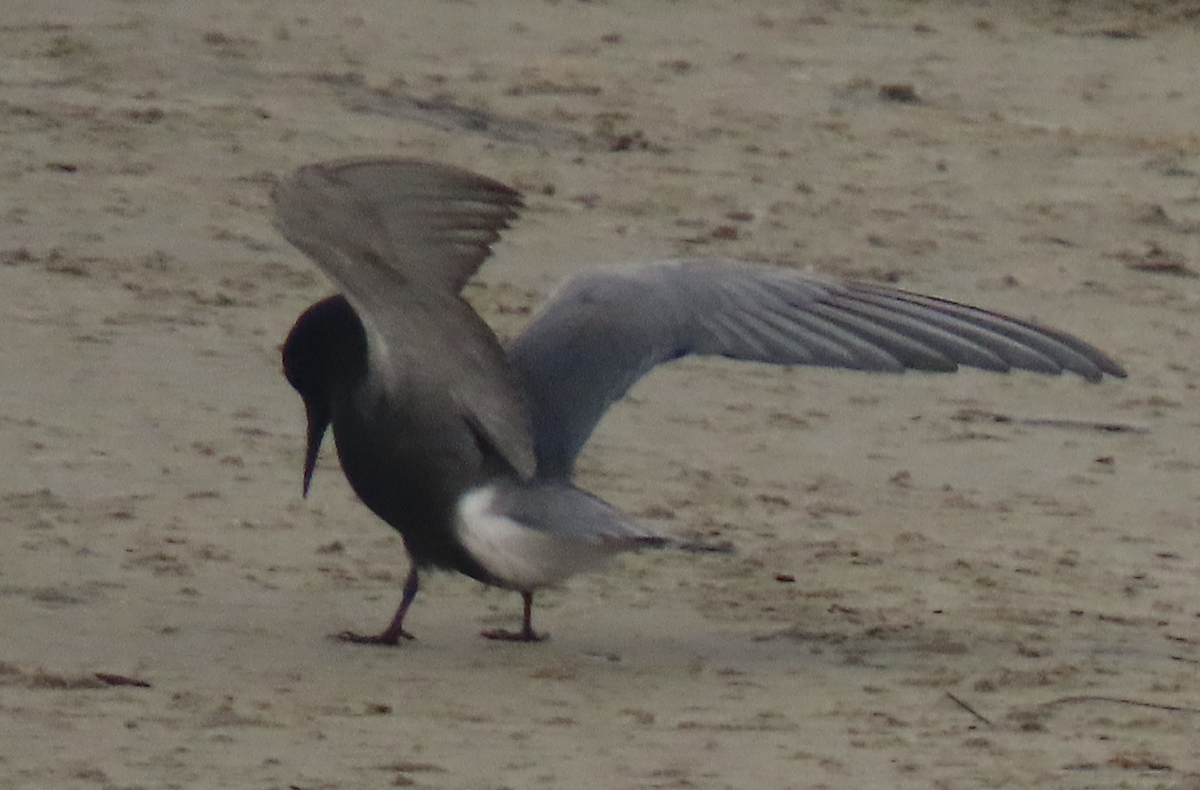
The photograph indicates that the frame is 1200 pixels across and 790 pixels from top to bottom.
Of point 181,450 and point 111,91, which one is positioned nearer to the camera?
point 181,450

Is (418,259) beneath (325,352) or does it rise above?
above

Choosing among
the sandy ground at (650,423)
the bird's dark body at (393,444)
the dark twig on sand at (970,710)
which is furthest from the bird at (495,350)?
the dark twig on sand at (970,710)

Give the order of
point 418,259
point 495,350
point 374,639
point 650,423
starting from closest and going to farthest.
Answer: point 418,259 < point 495,350 < point 374,639 < point 650,423

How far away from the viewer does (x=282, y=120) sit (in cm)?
962

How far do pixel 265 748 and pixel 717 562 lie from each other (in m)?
1.67

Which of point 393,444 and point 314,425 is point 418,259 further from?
point 314,425

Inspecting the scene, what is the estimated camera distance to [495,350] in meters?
5.05

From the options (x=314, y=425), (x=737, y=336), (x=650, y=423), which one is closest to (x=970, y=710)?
(x=737, y=336)

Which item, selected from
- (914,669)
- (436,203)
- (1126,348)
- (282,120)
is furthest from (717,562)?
(282,120)

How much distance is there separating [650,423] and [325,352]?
6.63 feet

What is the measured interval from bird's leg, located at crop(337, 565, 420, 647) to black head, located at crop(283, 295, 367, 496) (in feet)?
1.03

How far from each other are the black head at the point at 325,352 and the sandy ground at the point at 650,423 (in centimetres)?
43

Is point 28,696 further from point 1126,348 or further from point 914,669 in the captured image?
point 1126,348

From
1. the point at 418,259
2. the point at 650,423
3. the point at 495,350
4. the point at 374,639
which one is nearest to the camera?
the point at 418,259
